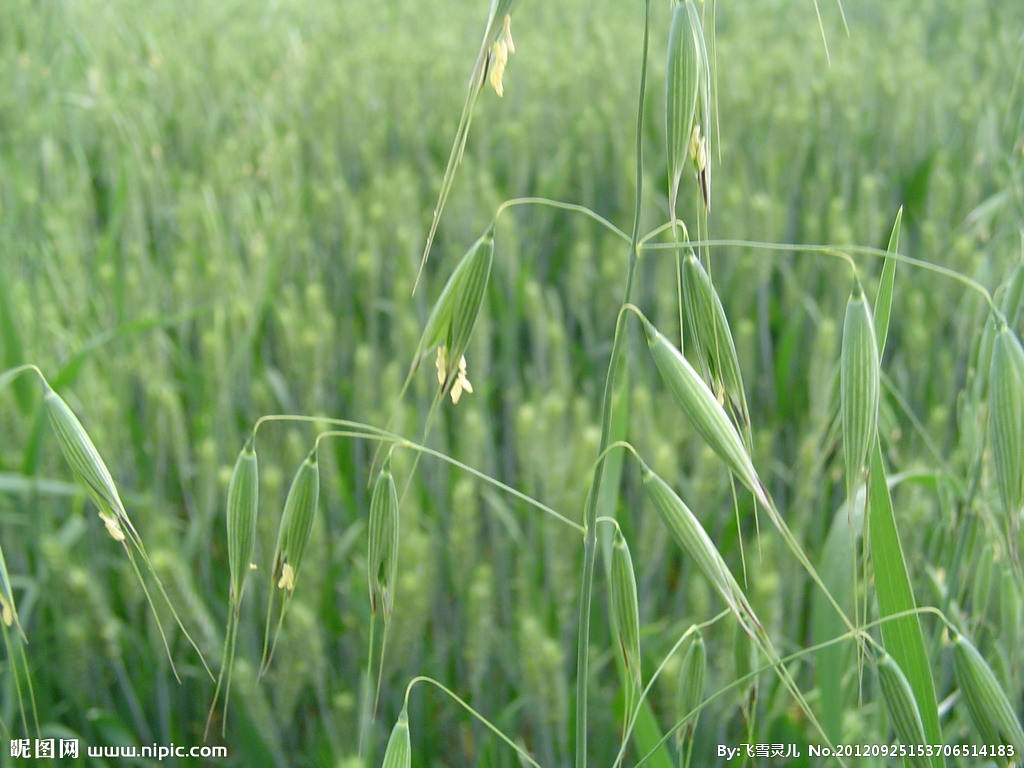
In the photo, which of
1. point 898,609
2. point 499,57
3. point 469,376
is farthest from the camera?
point 469,376

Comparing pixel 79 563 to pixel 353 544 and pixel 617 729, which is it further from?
pixel 617 729

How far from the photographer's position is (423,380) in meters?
0.95

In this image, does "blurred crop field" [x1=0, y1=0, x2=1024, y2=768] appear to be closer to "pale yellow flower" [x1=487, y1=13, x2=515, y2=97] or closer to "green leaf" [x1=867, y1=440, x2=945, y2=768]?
"green leaf" [x1=867, y1=440, x2=945, y2=768]

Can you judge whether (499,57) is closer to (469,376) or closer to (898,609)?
(898,609)

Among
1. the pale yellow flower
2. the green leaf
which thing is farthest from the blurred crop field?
the pale yellow flower

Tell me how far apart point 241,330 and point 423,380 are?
0.26 meters

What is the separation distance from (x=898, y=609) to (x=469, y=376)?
64 centimetres

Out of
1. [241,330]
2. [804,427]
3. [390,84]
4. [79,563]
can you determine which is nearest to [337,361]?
[241,330]

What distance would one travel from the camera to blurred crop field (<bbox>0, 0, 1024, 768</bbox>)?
0.72 meters

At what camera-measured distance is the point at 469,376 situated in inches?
41.3

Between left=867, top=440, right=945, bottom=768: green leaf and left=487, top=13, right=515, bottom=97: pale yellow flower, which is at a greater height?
left=487, top=13, right=515, bottom=97: pale yellow flower

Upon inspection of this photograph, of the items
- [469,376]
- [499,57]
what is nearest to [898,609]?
[499,57]

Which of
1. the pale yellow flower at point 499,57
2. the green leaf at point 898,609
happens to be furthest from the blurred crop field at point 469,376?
the pale yellow flower at point 499,57

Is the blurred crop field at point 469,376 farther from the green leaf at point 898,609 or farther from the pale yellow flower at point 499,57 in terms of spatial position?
the pale yellow flower at point 499,57
